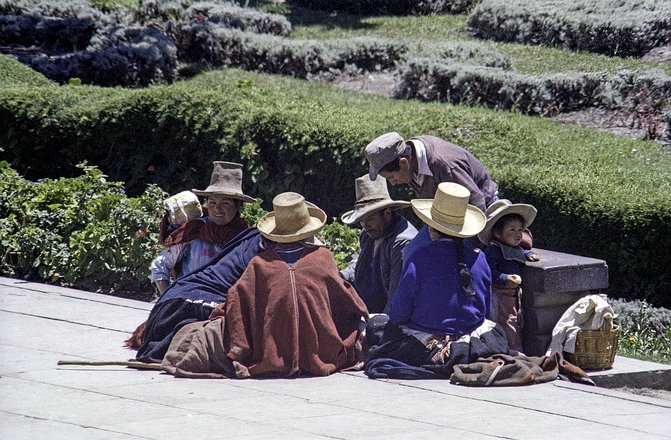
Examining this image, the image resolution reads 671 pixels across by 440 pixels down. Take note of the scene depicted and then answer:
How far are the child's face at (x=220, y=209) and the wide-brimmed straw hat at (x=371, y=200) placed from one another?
0.74 meters

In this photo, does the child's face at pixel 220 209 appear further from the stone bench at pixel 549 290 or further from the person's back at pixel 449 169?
the stone bench at pixel 549 290

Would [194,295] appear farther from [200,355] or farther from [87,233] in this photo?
[87,233]

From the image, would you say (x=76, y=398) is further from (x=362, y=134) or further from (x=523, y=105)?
(x=523, y=105)

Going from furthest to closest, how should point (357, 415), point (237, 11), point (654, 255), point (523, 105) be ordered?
point (237, 11) < point (523, 105) < point (654, 255) < point (357, 415)

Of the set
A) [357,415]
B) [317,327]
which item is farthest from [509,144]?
[357,415]

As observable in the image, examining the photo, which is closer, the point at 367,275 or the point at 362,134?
the point at 367,275

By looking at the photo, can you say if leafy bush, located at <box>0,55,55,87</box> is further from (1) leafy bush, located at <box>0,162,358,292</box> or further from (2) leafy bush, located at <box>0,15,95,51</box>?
(1) leafy bush, located at <box>0,162,358,292</box>

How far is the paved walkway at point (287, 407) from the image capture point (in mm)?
5316

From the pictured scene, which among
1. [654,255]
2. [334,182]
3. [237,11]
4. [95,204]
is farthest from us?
[237,11]

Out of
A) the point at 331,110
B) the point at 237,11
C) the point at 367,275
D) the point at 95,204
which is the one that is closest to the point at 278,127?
the point at 331,110

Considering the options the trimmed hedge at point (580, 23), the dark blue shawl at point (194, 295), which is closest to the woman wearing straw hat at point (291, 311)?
the dark blue shawl at point (194, 295)

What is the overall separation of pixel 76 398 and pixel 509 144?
16.1ft

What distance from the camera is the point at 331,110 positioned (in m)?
10.2

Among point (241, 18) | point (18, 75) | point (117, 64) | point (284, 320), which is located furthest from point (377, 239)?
point (241, 18)
